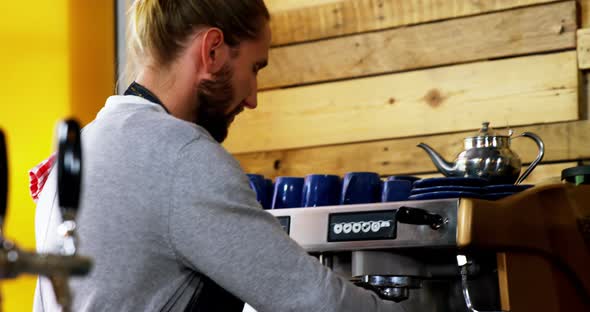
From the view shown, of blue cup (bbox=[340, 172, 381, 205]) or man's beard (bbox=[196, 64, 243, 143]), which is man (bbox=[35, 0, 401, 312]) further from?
blue cup (bbox=[340, 172, 381, 205])

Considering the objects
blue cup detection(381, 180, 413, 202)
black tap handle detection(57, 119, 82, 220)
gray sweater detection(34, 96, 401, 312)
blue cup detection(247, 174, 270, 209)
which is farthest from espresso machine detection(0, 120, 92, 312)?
blue cup detection(247, 174, 270, 209)

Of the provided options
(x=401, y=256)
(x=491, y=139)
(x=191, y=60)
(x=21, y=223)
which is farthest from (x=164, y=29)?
(x=21, y=223)

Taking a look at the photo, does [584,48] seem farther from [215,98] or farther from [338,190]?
[215,98]

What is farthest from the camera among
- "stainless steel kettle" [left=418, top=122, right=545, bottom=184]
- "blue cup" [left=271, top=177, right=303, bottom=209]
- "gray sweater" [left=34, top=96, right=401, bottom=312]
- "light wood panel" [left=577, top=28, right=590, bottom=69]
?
"light wood panel" [left=577, top=28, right=590, bottom=69]

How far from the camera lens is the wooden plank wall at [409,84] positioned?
2.32 metres

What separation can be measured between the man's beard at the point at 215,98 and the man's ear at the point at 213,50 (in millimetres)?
13

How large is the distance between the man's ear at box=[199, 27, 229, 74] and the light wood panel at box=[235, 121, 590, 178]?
3.51 ft

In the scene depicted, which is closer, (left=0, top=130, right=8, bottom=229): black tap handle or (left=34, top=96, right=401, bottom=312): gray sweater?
(left=0, top=130, right=8, bottom=229): black tap handle

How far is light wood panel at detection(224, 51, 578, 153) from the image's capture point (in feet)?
7.66

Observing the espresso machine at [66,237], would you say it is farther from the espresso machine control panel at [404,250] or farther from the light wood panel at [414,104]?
the light wood panel at [414,104]

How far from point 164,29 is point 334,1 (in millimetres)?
1256

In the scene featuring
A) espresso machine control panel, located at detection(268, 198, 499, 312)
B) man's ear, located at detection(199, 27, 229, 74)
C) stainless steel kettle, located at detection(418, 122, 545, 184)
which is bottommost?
espresso machine control panel, located at detection(268, 198, 499, 312)

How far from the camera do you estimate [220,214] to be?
1278 mm

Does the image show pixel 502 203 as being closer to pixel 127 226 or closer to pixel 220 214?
pixel 220 214
